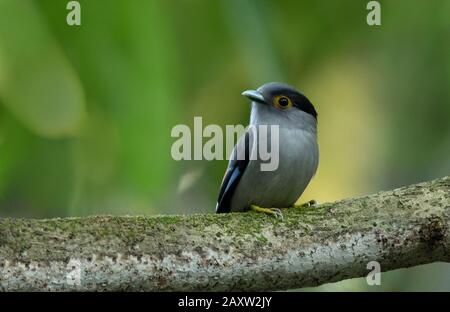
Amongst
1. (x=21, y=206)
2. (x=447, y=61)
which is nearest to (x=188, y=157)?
(x=21, y=206)

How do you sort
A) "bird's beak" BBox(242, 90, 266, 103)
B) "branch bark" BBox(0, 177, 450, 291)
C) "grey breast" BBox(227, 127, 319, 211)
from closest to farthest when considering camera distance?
"branch bark" BBox(0, 177, 450, 291), "grey breast" BBox(227, 127, 319, 211), "bird's beak" BBox(242, 90, 266, 103)

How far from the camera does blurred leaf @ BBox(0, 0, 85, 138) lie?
10.5 ft

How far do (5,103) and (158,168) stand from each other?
66 centimetres

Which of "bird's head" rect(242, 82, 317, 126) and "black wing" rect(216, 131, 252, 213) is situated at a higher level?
"bird's head" rect(242, 82, 317, 126)

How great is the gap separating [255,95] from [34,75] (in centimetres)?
159

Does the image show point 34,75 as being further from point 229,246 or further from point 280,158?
point 280,158

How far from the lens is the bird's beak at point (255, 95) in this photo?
186 inches

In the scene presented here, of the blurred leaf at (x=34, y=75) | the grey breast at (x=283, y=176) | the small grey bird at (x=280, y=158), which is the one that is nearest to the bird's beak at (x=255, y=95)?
the small grey bird at (x=280, y=158)

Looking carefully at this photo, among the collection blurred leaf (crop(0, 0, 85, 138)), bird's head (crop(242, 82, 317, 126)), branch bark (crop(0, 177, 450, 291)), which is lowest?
branch bark (crop(0, 177, 450, 291))

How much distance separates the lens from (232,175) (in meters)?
4.77

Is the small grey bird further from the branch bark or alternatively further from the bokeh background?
the branch bark

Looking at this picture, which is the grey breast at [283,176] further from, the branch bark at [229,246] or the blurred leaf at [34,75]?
the blurred leaf at [34,75]

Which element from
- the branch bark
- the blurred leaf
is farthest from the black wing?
the blurred leaf

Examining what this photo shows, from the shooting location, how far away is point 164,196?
324 centimetres
